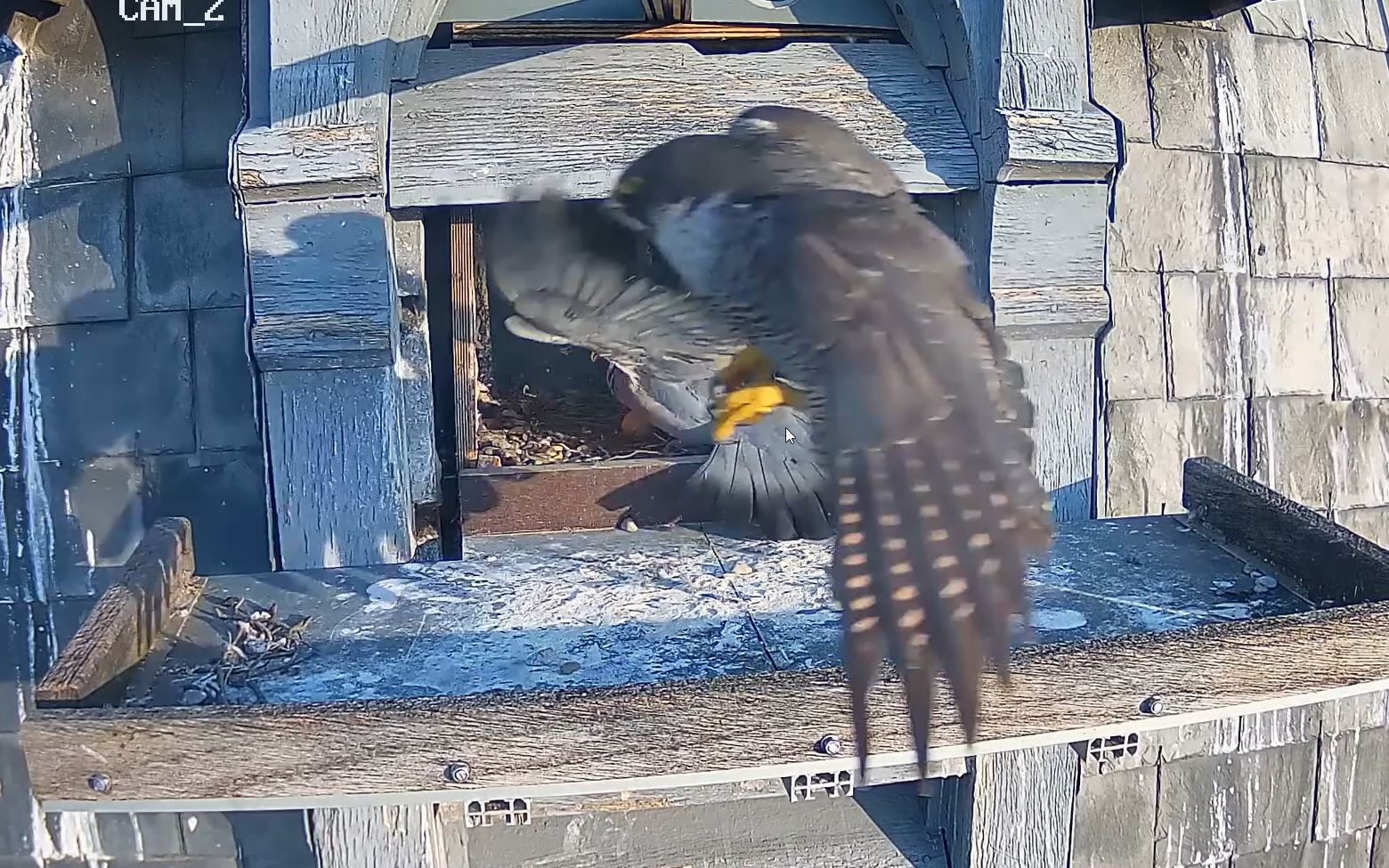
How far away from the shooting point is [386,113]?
142 cm

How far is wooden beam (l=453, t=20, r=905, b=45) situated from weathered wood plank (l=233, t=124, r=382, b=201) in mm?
279

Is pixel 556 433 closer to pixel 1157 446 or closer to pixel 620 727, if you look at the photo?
pixel 620 727

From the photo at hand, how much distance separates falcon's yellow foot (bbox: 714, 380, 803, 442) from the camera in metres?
1.46

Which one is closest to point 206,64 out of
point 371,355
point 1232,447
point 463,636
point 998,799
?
point 371,355

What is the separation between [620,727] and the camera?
3.16ft

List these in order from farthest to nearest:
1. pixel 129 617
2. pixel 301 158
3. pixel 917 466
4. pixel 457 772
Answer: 1. pixel 301 158
2. pixel 129 617
3. pixel 457 772
4. pixel 917 466

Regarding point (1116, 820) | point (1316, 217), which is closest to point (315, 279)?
point (1116, 820)

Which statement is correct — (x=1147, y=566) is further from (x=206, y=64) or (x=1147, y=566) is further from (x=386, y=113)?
(x=206, y=64)

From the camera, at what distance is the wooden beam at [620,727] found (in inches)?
36.4

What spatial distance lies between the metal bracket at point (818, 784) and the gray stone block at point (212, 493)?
0.96 m

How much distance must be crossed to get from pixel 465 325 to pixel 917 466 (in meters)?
0.93

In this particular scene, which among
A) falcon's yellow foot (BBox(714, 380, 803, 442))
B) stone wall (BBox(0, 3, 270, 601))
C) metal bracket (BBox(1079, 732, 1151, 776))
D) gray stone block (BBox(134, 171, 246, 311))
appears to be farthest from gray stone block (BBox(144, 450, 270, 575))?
metal bracket (BBox(1079, 732, 1151, 776))

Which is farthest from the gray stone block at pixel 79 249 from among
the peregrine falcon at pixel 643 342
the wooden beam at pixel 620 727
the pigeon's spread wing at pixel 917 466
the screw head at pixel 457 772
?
the pigeon's spread wing at pixel 917 466

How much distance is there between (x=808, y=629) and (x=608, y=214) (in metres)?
0.65
